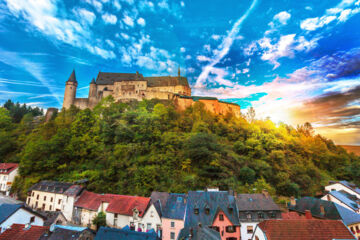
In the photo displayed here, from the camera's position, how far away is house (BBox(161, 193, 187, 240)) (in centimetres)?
1781

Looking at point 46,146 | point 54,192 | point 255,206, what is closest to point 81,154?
point 46,146

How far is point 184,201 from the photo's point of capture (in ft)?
63.5

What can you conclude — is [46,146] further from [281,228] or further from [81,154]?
[281,228]

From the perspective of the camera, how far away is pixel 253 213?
1850 centimetres

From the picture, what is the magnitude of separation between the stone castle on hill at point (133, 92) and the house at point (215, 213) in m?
32.3

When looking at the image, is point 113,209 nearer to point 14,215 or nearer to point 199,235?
point 14,215

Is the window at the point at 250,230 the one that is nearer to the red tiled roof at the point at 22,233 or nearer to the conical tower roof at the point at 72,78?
the red tiled roof at the point at 22,233

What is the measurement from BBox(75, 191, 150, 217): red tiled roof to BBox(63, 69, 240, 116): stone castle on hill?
1234 inches

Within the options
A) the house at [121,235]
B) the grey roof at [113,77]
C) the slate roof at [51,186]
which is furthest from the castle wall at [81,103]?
the house at [121,235]

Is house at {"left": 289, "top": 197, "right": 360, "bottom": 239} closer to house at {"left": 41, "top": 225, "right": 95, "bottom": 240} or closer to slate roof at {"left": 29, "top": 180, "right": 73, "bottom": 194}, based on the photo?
house at {"left": 41, "top": 225, "right": 95, "bottom": 240}

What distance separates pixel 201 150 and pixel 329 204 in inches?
670

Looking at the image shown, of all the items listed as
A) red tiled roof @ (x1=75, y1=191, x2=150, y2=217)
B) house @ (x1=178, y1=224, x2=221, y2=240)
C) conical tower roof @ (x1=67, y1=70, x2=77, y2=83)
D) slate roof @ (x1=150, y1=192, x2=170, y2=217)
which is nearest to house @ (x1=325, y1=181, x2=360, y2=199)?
Answer: house @ (x1=178, y1=224, x2=221, y2=240)

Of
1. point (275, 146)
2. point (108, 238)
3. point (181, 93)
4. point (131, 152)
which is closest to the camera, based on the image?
point (108, 238)

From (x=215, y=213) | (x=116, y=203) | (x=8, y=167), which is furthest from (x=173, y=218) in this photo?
(x=8, y=167)
